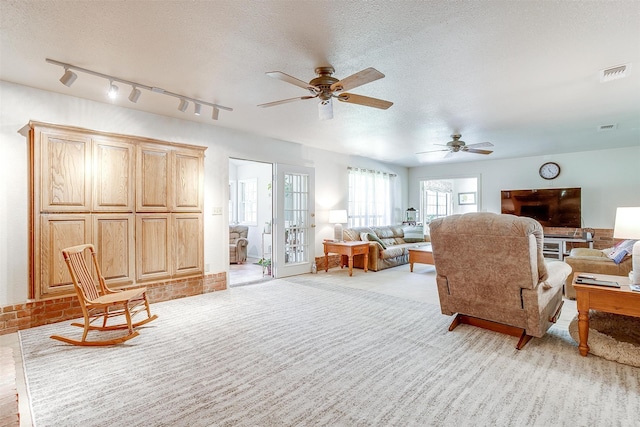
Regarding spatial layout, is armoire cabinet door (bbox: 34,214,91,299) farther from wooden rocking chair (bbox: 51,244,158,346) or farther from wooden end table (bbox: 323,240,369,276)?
wooden end table (bbox: 323,240,369,276)

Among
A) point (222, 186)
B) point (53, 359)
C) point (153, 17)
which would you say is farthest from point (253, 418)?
point (222, 186)

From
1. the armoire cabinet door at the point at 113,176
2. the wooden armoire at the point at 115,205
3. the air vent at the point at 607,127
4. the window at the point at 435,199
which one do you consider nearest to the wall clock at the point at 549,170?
the air vent at the point at 607,127

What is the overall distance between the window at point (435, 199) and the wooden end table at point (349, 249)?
3375 millimetres

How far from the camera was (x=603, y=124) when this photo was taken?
15.1ft

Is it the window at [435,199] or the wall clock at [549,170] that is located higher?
the wall clock at [549,170]

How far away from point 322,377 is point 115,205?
A: 308 centimetres

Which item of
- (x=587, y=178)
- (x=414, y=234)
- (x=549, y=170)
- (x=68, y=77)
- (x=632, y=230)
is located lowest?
(x=414, y=234)

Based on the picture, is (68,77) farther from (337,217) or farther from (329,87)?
(337,217)

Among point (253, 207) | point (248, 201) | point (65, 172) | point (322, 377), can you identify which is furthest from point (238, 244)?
point (322, 377)

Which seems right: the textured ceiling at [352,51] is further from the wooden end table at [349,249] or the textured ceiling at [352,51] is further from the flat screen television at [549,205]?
the flat screen television at [549,205]

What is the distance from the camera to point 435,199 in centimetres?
992

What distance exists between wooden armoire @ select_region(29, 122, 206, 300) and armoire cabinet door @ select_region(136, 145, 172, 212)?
0.04 ft

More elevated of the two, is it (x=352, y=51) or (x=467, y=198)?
(x=352, y=51)

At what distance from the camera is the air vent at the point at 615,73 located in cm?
276
